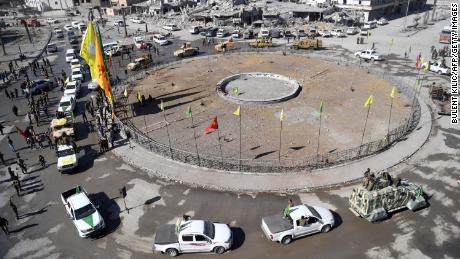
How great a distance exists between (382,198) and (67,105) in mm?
37130

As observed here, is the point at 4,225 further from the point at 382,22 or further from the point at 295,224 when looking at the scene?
the point at 382,22

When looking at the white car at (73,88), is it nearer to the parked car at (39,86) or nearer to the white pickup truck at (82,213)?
the parked car at (39,86)

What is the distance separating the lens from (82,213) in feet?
81.3

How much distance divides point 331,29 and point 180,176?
200 feet

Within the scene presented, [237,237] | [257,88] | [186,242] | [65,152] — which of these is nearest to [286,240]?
[237,237]

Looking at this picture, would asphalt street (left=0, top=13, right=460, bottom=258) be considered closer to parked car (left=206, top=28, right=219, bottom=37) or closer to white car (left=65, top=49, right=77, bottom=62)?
white car (left=65, top=49, right=77, bottom=62)

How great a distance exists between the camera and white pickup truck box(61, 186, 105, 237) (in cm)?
2381

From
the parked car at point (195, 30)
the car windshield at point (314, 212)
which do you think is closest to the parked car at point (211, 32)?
the parked car at point (195, 30)

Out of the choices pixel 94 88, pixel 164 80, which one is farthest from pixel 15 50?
pixel 164 80

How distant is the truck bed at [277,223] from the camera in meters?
22.8

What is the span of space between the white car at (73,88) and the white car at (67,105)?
233 cm

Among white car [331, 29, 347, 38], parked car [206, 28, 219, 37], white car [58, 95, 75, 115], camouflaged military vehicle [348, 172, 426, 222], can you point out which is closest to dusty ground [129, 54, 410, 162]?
white car [58, 95, 75, 115]

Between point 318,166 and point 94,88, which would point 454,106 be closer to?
point 318,166

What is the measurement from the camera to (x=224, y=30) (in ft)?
258
